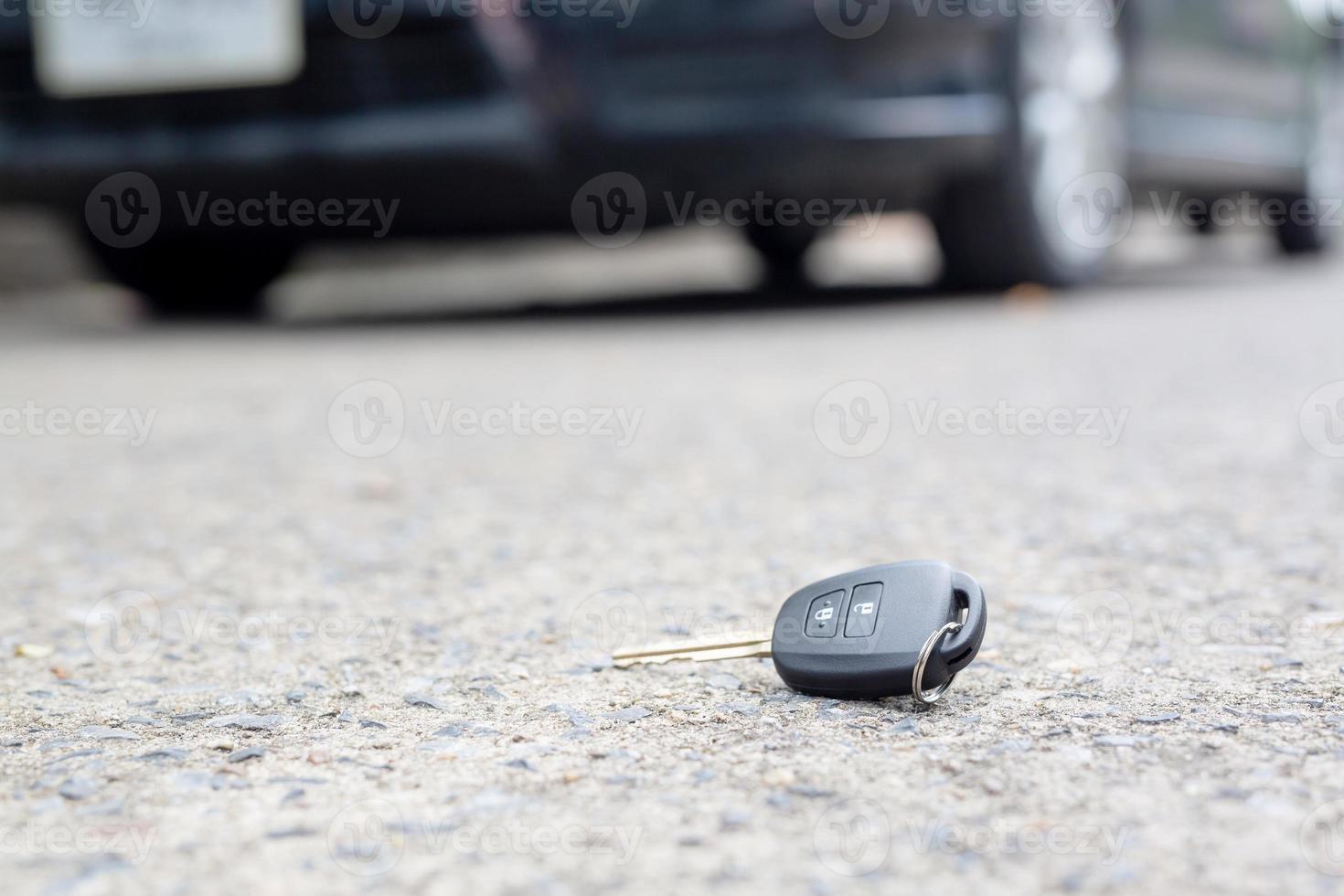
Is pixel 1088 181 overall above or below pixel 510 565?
above

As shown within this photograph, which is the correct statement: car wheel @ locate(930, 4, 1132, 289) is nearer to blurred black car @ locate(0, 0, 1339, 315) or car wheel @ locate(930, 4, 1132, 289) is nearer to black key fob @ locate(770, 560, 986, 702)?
blurred black car @ locate(0, 0, 1339, 315)

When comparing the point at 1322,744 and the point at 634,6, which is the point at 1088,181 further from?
the point at 1322,744

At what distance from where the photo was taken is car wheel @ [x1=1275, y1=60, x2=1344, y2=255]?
19.1ft

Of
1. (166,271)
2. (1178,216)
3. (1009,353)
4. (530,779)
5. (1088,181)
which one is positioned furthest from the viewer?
(1178,216)

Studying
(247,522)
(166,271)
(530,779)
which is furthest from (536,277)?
(530,779)

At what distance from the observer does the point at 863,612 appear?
1.03m

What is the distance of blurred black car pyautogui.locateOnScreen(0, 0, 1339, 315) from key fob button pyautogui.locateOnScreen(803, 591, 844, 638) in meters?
2.47

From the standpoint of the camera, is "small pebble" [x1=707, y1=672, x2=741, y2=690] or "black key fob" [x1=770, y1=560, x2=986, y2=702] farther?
"small pebble" [x1=707, y1=672, x2=741, y2=690]

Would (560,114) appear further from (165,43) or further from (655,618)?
(655,618)

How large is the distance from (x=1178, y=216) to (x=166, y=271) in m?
4.02

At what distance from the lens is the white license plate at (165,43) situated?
11.1 ft

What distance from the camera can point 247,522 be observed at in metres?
1.77

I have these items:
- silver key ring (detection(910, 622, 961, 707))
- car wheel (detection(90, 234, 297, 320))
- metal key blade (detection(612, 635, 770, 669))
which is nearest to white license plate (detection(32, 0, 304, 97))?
car wheel (detection(90, 234, 297, 320))

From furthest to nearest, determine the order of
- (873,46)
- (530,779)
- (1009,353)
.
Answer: (873,46) < (1009,353) < (530,779)
